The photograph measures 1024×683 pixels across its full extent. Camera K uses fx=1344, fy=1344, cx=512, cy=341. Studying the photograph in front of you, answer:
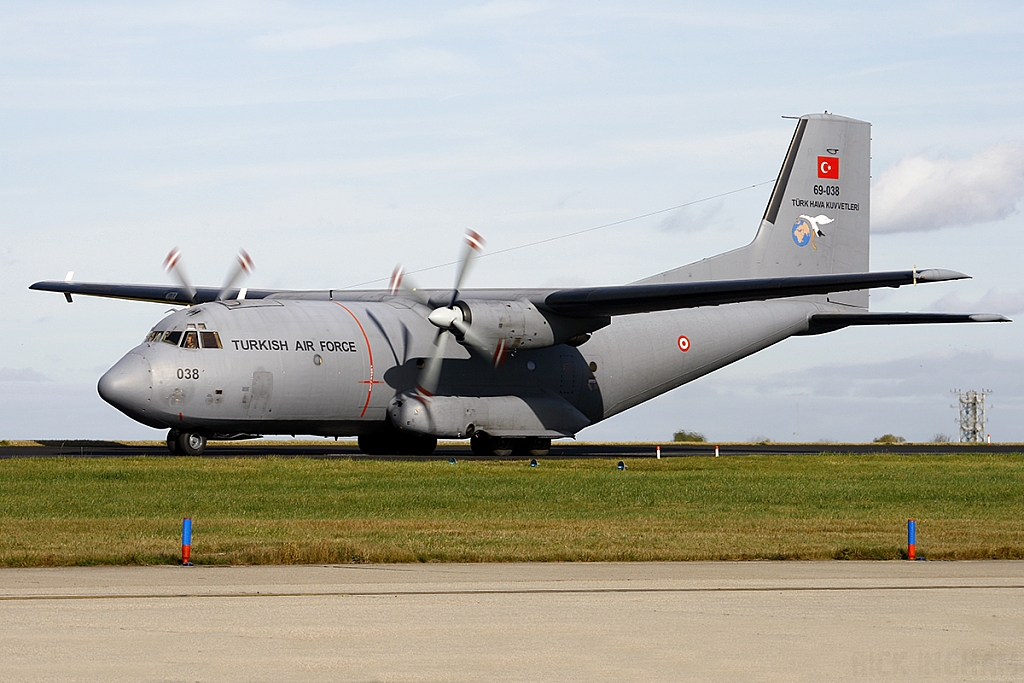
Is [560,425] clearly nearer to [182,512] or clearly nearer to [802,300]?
[802,300]

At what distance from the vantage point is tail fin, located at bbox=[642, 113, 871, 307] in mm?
45812

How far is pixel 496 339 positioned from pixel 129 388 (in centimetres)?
1006

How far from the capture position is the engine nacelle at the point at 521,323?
121 feet

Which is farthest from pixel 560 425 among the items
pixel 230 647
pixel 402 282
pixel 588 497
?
pixel 230 647

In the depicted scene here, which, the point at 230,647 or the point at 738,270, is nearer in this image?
the point at 230,647

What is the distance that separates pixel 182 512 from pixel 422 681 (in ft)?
47.3

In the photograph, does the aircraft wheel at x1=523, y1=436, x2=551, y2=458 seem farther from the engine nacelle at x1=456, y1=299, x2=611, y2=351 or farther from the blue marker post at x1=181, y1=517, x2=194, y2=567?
the blue marker post at x1=181, y1=517, x2=194, y2=567

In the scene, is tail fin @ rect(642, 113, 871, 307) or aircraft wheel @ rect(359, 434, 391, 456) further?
tail fin @ rect(642, 113, 871, 307)

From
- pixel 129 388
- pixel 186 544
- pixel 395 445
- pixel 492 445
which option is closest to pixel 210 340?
pixel 129 388

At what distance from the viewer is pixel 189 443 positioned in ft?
114

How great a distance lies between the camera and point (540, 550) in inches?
680

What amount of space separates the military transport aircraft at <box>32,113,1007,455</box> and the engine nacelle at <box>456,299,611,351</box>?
50 millimetres

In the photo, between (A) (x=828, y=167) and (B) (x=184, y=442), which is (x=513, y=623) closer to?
(B) (x=184, y=442)

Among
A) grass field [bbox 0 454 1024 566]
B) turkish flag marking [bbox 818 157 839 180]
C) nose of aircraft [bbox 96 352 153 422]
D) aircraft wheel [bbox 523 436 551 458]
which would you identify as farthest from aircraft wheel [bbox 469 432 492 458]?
turkish flag marking [bbox 818 157 839 180]
